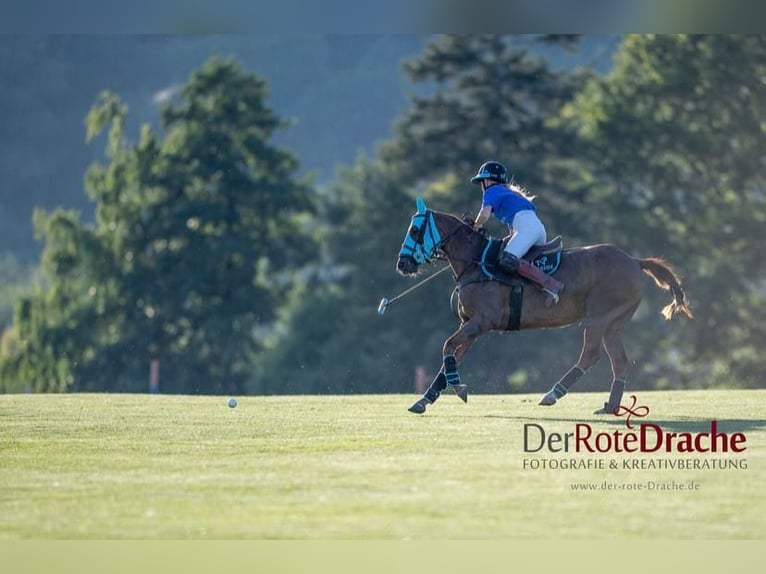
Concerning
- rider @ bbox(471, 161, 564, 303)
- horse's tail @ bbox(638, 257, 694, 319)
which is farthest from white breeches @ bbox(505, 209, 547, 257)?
horse's tail @ bbox(638, 257, 694, 319)

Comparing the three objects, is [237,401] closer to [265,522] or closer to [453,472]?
[453,472]

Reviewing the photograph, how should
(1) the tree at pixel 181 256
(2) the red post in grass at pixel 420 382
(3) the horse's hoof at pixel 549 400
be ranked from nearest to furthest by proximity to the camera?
1. (3) the horse's hoof at pixel 549 400
2. (2) the red post in grass at pixel 420 382
3. (1) the tree at pixel 181 256

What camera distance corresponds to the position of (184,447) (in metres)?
15.7

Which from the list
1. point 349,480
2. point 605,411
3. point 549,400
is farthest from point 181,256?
point 349,480

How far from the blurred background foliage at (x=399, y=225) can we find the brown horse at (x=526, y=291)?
31.5 metres

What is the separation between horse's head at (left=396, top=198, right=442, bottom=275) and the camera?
58.0 feet

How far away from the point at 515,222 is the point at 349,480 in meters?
5.09

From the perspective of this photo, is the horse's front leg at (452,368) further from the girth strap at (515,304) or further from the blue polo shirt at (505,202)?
the blue polo shirt at (505,202)

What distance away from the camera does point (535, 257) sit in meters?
17.9

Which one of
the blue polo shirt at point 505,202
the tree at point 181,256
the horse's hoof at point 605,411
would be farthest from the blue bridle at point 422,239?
the tree at point 181,256

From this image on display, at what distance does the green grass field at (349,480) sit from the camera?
11.9 metres

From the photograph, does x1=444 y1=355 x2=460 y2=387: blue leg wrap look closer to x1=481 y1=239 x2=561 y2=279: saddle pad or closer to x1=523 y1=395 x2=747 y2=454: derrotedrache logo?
x1=481 y1=239 x2=561 y2=279: saddle pad

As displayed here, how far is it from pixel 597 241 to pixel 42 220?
1858 centimetres

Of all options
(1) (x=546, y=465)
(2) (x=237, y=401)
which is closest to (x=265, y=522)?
(1) (x=546, y=465)
